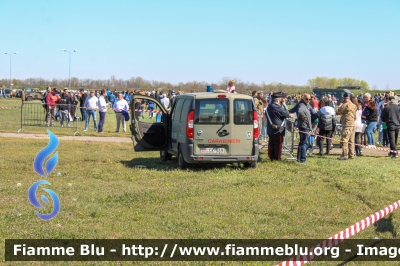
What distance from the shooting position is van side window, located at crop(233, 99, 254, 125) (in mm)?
13680

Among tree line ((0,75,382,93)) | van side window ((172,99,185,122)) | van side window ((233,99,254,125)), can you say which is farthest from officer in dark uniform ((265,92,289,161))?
tree line ((0,75,382,93))

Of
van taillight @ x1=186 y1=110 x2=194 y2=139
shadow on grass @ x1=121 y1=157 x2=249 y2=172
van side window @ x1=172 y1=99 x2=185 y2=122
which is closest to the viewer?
van taillight @ x1=186 y1=110 x2=194 y2=139

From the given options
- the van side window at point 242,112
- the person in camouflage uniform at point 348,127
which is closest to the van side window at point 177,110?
the van side window at point 242,112

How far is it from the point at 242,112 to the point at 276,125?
1.95 metres

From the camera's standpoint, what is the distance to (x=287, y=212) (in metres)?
9.40

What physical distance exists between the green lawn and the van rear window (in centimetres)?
121

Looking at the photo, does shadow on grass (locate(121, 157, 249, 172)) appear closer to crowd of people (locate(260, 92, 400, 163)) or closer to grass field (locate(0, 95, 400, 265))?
grass field (locate(0, 95, 400, 265))

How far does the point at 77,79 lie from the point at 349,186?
109m

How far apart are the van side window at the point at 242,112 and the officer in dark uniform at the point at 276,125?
1.77 meters

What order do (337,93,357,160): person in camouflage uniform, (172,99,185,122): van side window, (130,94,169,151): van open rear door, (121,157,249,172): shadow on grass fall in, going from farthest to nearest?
(337,93,357,160): person in camouflage uniform < (130,94,169,151): van open rear door < (172,99,185,122): van side window < (121,157,249,172): shadow on grass

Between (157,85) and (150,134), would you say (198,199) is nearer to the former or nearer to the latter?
(150,134)

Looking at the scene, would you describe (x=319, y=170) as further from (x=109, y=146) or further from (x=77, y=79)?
(x=77, y=79)

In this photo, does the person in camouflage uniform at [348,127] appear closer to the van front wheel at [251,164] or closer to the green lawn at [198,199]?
the green lawn at [198,199]

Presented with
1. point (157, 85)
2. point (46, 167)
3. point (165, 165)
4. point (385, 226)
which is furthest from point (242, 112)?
point (157, 85)
